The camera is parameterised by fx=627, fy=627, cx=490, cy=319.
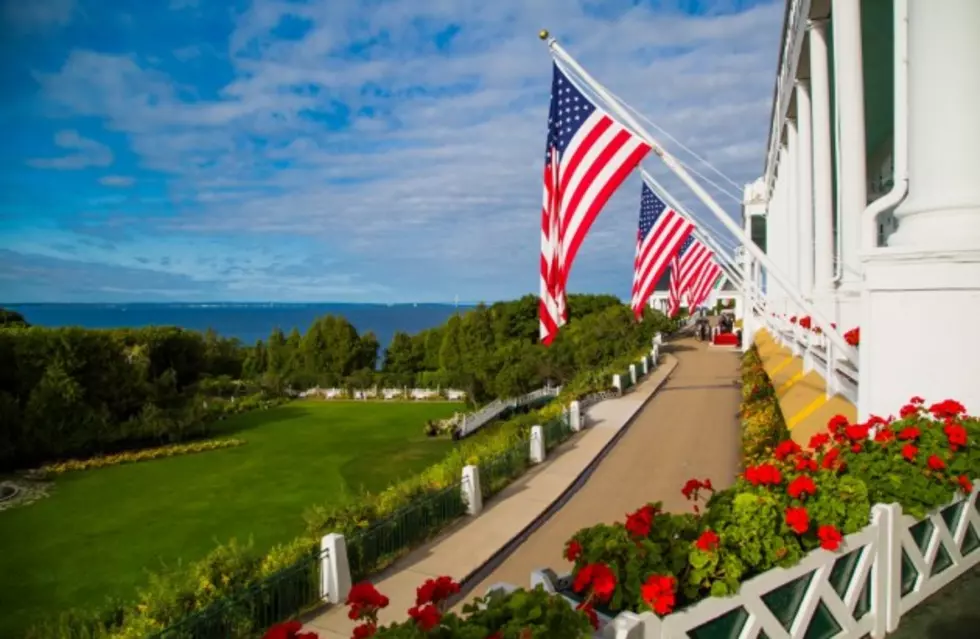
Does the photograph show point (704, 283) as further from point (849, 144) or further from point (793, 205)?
A: point (849, 144)

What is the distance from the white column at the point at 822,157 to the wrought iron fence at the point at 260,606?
34.2 ft

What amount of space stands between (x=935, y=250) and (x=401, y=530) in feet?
27.3

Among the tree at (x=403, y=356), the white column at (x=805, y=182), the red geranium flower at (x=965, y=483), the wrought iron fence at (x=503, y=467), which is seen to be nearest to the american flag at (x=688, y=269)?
the white column at (x=805, y=182)

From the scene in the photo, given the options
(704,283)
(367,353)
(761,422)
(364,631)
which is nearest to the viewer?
(364,631)

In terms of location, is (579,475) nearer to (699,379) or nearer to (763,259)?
(763,259)

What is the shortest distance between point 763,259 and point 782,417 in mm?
4384

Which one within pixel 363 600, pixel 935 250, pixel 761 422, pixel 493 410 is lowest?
pixel 493 410

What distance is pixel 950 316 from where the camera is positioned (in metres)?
5.69

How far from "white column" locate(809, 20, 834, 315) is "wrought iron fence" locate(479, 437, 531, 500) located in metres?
7.18

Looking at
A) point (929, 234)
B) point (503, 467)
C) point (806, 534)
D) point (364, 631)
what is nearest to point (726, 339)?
point (503, 467)

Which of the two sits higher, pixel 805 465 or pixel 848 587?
pixel 805 465

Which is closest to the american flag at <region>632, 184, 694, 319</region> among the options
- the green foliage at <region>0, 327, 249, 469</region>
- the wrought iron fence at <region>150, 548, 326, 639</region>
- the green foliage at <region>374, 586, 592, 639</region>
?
the wrought iron fence at <region>150, 548, 326, 639</region>

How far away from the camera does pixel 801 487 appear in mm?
4500

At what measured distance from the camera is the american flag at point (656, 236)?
17.2m
